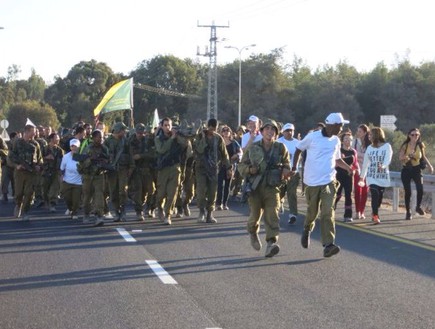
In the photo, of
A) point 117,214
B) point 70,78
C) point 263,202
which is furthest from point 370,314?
point 70,78

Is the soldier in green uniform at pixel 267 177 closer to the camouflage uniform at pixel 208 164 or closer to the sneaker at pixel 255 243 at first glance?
the sneaker at pixel 255 243

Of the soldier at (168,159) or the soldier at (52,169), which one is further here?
the soldier at (52,169)

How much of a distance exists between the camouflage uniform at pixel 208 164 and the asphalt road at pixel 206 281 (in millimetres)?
1341

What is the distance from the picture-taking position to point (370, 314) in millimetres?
7855

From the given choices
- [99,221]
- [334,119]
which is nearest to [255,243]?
[334,119]

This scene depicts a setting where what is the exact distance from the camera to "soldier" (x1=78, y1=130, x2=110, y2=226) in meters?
15.3

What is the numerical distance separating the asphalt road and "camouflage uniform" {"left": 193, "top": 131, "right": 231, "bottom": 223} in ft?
4.40

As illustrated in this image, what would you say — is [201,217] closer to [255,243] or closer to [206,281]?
[255,243]

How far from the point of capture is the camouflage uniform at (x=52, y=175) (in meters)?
18.7

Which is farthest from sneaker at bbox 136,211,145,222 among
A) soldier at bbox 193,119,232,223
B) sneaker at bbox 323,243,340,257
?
sneaker at bbox 323,243,340,257

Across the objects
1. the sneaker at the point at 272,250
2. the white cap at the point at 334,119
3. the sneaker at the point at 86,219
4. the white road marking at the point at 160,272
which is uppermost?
the white cap at the point at 334,119

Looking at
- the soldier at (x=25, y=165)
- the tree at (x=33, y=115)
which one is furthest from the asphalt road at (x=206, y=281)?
the tree at (x=33, y=115)

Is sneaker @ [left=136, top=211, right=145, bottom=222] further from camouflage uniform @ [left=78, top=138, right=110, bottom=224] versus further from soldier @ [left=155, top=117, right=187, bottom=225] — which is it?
camouflage uniform @ [left=78, top=138, right=110, bottom=224]

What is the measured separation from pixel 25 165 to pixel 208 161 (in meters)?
3.49
